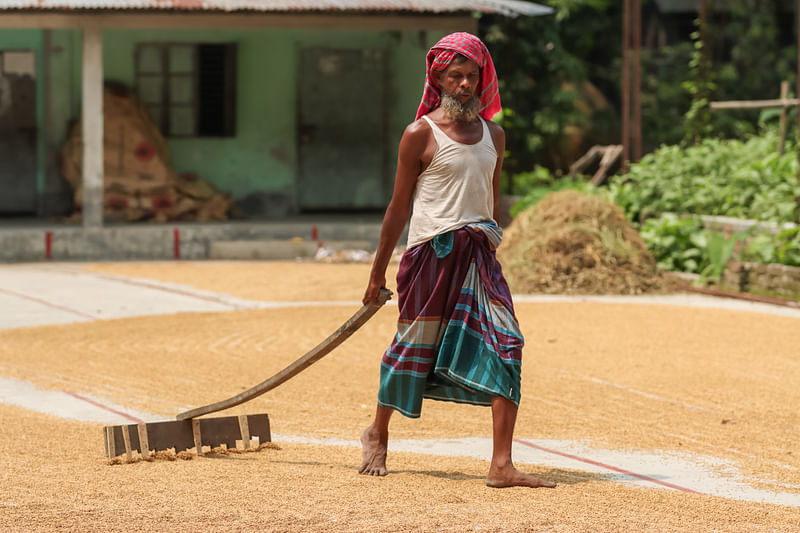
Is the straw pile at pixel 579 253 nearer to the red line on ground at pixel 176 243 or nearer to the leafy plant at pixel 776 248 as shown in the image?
the leafy plant at pixel 776 248

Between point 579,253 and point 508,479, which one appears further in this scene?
point 579,253

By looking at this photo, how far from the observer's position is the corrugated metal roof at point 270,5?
48.6 ft

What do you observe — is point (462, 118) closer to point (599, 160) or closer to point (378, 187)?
point (378, 187)

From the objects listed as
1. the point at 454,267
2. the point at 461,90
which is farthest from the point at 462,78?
the point at 454,267

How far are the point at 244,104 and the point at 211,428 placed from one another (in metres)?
13.1

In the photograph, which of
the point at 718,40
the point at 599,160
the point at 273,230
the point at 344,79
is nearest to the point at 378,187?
the point at 344,79

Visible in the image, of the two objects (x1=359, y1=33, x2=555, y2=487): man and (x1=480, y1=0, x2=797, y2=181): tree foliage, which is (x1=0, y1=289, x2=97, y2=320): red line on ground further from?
(x1=480, y1=0, x2=797, y2=181): tree foliage

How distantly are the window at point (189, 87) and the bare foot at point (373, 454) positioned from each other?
44.5 ft

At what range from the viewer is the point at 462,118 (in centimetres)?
512

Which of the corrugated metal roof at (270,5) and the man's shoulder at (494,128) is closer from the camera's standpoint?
the man's shoulder at (494,128)

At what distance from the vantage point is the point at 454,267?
5105 mm

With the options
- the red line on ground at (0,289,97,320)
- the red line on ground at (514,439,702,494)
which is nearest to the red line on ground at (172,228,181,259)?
the red line on ground at (0,289,97,320)

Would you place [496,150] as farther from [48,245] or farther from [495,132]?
[48,245]

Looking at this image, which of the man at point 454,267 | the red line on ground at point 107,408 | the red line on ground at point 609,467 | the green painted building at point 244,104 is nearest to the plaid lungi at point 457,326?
the man at point 454,267
